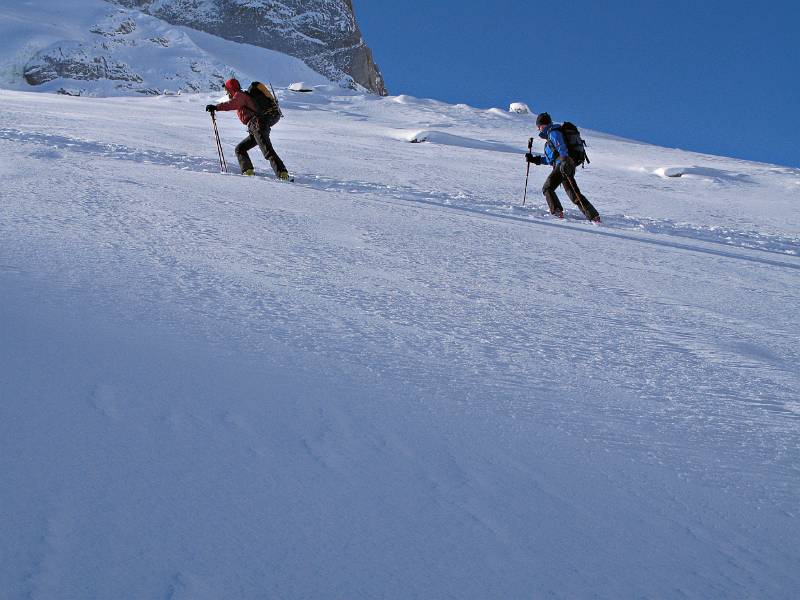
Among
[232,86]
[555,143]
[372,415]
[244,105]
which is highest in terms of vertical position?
[232,86]

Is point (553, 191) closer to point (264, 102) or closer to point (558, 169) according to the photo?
point (558, 169)

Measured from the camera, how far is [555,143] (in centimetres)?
820

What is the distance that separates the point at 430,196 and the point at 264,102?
2373mm

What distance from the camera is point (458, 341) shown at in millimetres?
2924

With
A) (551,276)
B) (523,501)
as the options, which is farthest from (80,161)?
(523,501)

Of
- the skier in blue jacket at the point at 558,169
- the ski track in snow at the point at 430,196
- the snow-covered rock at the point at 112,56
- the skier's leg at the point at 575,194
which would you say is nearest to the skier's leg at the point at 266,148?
the ski track in snow at the point at 430,196

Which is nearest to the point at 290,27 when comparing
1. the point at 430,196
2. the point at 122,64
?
the point at 122,64

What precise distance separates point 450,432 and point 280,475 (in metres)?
0.56

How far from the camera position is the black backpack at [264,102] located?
29.0 feet

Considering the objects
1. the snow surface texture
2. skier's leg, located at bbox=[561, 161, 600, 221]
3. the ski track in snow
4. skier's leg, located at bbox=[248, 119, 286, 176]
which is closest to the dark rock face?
the ski track in snow

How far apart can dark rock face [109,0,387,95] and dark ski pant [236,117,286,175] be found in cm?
8543

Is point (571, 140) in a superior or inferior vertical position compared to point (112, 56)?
inferior

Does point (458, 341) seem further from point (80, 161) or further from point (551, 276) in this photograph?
point (80, 161)

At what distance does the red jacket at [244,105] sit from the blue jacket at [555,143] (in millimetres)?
3436
